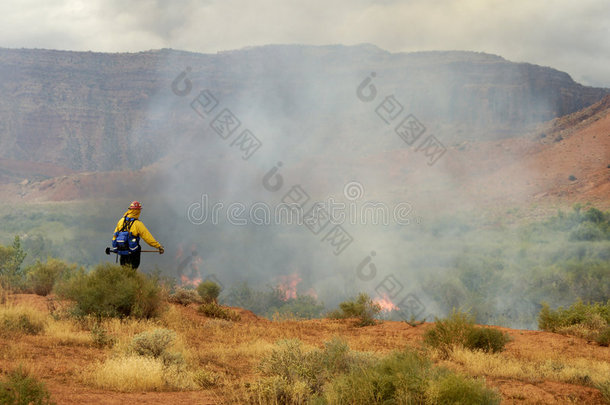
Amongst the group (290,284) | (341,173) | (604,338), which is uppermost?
(341,173)

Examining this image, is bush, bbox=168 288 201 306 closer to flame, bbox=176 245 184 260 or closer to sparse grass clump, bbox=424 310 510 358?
sparse grass clump, bbox=424 310 510 358

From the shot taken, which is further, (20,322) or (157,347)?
(20,322)

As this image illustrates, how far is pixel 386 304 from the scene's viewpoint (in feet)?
106

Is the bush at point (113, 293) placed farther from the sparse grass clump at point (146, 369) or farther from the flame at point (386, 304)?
the flame at point (386, 304)

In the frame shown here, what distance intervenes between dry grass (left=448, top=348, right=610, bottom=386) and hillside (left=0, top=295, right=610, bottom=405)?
17 millimetres

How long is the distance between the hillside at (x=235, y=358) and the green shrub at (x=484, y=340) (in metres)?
0.27

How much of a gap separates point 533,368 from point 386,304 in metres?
23.6

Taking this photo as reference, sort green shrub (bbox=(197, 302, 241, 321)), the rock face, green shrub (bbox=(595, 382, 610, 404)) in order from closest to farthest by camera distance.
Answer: green shrub (bbox=(595, 382, 610, 404)) < green shrub (bbox=(197, 302, 241, 321)) < the rock face

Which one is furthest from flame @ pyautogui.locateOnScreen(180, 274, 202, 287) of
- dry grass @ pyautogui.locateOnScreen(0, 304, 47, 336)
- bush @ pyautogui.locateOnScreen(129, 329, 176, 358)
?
bush @ pyautogui.locateOnScreen(129, 329, 176, 358)

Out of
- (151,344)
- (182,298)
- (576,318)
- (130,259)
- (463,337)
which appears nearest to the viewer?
(151,344)

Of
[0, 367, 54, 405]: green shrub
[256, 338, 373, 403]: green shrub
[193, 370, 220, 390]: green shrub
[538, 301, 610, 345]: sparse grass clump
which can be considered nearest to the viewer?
[0, 367, 54, 405]: green shrub

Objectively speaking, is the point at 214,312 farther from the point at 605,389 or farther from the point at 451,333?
the point at 605,389

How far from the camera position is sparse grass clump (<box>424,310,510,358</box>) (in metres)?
10.8

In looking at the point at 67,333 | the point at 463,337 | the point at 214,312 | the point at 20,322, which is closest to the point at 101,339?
the point at 67,333
